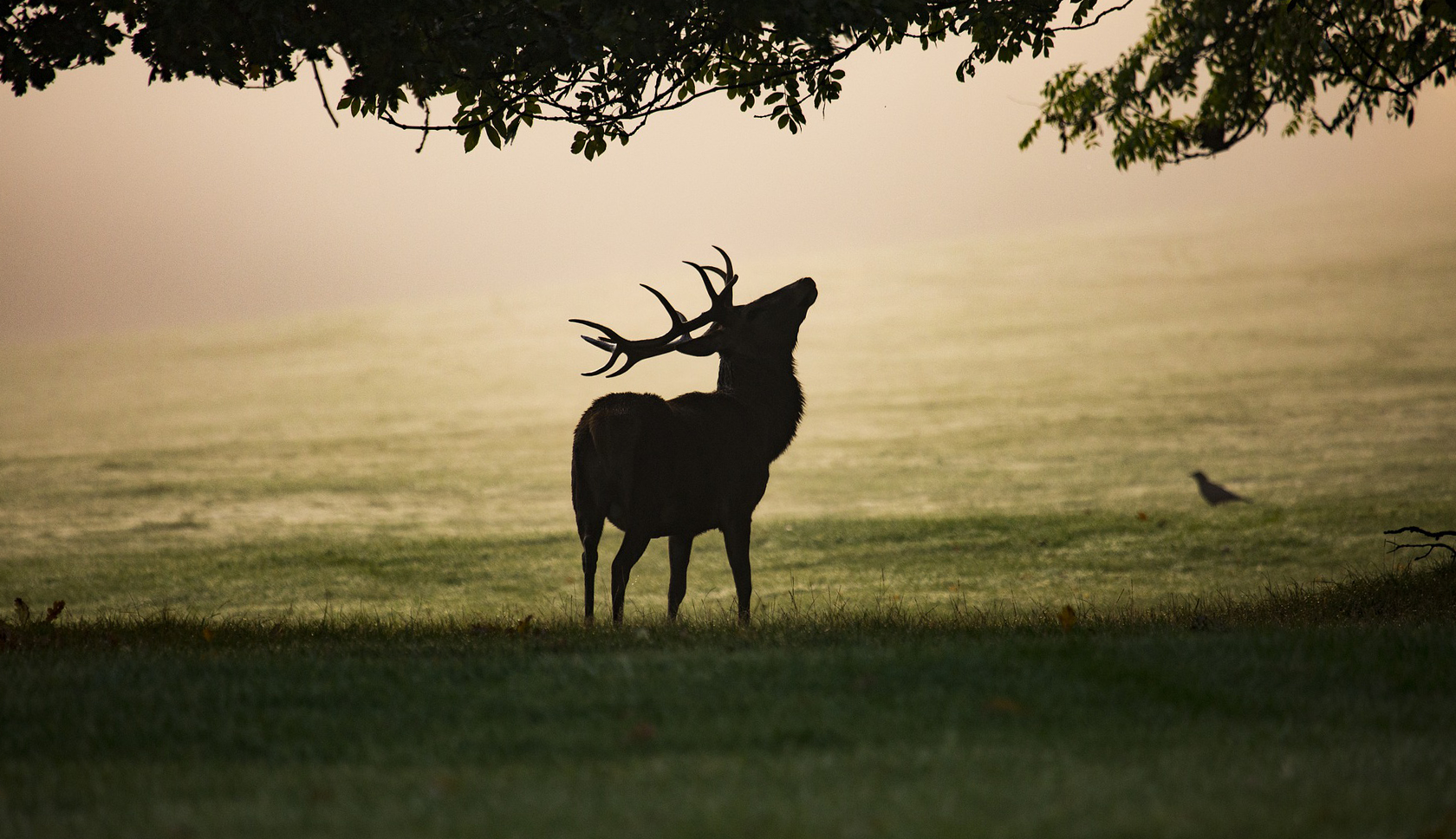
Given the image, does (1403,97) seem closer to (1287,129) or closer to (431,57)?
(1287,129)

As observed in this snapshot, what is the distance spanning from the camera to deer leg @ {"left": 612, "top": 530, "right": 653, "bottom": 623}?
Result: 29.3ft

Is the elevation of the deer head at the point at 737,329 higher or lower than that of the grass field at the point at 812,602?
higher

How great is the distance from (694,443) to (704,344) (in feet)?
3.64

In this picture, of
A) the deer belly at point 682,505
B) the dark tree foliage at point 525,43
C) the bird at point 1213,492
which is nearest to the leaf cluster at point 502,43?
the dark tree foliage at point 525,43

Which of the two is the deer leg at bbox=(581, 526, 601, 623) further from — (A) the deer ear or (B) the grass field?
(A) the deer ear

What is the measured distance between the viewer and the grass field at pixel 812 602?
16.5ft

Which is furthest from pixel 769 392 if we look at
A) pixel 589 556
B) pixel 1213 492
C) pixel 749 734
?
pixel 1213 492

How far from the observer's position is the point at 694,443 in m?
9.10

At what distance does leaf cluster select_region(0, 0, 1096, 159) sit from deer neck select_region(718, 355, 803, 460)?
2683 millimetres

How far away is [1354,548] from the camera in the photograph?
16734 millimetres

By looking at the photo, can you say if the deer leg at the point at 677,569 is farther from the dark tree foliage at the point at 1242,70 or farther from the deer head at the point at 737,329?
the dark tree foliage at the point at 1242,70

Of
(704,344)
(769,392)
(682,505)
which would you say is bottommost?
(682,505)

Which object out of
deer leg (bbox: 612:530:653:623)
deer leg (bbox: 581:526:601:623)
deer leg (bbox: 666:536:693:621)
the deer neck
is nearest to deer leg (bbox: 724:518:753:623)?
deer leg (bbox: 666:536:693:621)

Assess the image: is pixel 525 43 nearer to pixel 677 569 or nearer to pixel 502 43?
pixel 502 43
